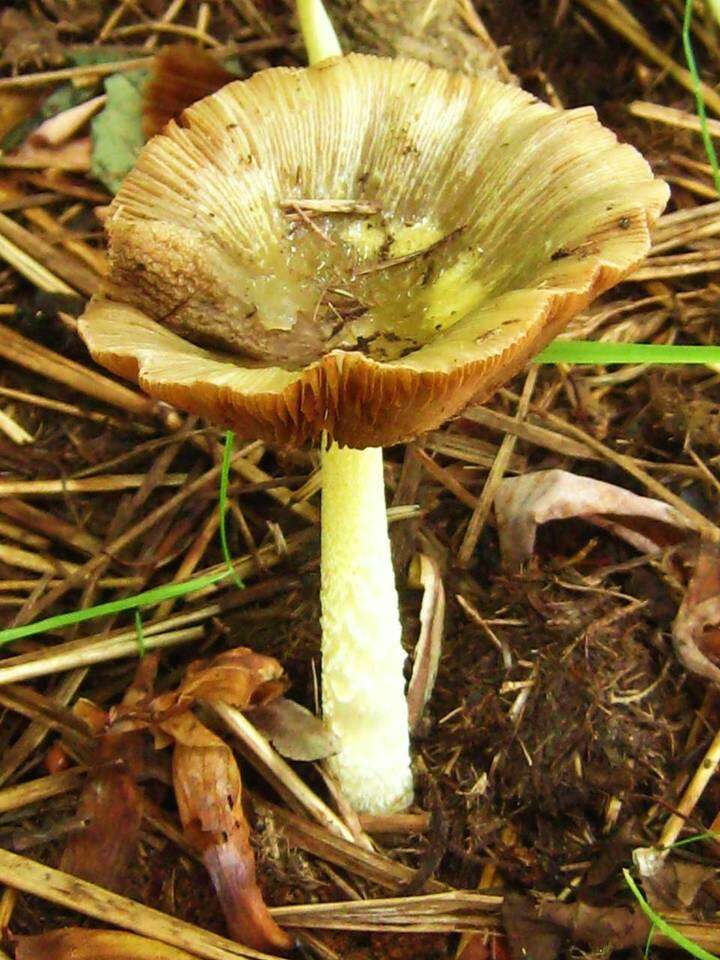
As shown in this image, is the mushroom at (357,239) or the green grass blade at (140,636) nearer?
the mushroom at (357,239)

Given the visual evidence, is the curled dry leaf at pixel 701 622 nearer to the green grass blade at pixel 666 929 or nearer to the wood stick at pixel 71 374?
the green grass blade at pixel 666 929

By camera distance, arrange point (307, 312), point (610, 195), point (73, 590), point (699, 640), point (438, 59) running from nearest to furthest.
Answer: point (610, 195), point (307, 312), point (699, 640), point (73, 590), point (438, 59)

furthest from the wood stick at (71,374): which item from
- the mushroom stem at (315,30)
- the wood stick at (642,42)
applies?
the wood stick at (642,42)

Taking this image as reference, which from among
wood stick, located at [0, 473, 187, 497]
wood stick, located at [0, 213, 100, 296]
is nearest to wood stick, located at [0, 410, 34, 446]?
wood stick, located at [0, 473, 187, 497]

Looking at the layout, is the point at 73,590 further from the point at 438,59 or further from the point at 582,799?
the point at 438,59

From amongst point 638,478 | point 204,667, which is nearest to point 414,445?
point 638,478
